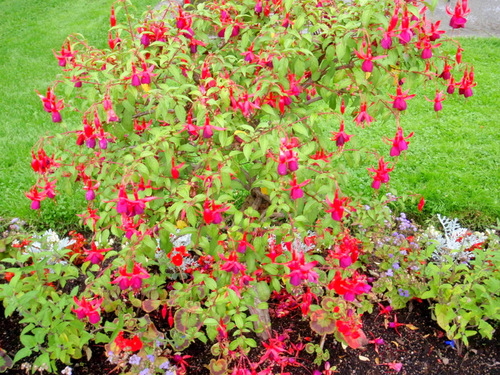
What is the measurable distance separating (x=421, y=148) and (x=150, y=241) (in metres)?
3.44

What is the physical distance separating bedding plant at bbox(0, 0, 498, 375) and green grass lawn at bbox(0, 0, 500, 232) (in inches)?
41.4

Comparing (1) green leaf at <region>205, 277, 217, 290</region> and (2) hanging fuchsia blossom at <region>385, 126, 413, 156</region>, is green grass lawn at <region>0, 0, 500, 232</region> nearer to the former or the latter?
(1) green leaf at <region>205, 277, 217, 290</region>

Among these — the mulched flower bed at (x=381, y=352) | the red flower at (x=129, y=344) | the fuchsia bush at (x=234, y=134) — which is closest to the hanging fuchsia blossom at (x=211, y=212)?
the fuchsia bush at (x=234, y=134)

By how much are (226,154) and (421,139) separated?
3.09 metres

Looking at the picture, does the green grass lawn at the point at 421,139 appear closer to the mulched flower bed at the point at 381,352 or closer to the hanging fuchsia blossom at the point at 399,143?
the mulched flower bed at the point at 381,352

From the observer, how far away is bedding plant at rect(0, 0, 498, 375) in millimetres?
1834

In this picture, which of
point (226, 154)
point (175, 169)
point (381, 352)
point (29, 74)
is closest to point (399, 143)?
point (226, 154)

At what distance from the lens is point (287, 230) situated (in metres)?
2.03

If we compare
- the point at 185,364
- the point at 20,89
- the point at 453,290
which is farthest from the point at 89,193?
the point at 20,89

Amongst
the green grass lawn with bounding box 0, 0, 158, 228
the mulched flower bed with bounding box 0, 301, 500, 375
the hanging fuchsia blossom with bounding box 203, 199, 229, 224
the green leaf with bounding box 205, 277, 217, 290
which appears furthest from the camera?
the green grass lawn with bounding box 0, 0, 158, 228

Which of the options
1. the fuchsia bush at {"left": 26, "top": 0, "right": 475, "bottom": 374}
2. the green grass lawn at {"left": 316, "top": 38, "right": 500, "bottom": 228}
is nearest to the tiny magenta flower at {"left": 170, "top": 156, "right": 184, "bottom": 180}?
the fuchsia bush at {"left": 26, "top": 0, "right": 475, "bottom": 374}

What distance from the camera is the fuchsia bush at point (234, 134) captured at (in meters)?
1.82

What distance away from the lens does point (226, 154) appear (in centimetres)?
225

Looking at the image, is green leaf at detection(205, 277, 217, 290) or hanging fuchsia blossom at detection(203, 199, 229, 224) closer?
hanging fuchsia blossom at detection(203, 199, 229, 224)
